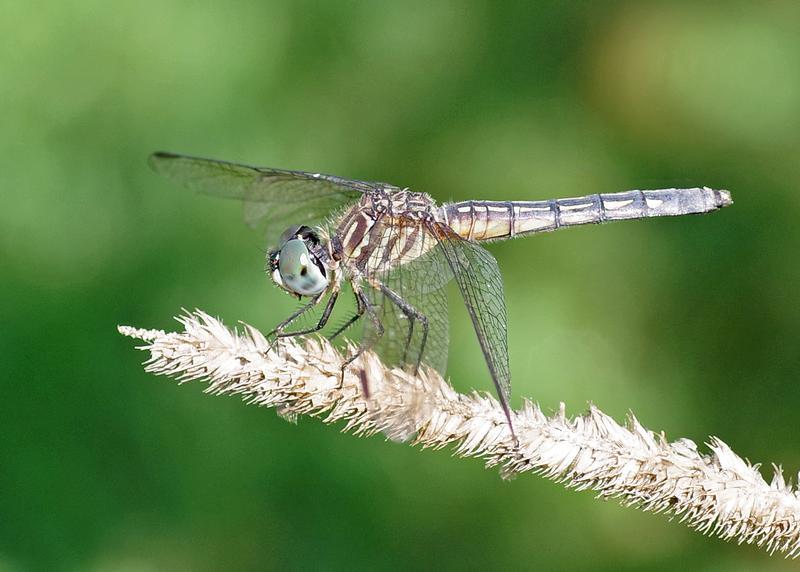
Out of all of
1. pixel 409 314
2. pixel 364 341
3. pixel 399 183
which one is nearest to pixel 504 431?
pixel 364 341

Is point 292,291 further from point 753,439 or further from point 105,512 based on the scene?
point 753,439

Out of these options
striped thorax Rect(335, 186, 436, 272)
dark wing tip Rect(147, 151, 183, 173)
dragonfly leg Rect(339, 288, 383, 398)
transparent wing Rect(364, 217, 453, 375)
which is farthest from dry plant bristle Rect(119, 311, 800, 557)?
dark wing tip Rect(147, 151, 183, 173)

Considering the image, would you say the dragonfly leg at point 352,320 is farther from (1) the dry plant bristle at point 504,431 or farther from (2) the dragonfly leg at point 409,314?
(1) the dry plant bristle at point 504,431

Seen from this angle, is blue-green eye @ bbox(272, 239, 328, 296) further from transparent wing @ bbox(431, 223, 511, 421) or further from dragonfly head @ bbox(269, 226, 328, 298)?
transparent wing @ bbox(431, 223, 511, 421)

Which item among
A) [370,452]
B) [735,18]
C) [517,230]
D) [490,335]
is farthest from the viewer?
[735,18]

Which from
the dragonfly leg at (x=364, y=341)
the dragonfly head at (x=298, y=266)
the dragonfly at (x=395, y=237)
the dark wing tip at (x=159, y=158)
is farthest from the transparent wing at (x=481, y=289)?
the dark wing tip at (x=159, y=158)

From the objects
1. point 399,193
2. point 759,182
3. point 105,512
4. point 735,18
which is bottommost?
point 105,512

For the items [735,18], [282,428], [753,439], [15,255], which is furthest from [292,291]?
[735,18]
